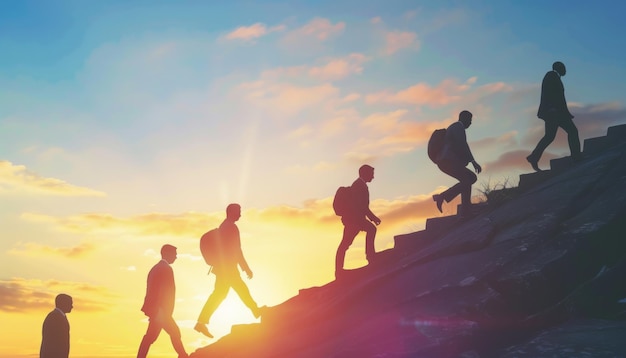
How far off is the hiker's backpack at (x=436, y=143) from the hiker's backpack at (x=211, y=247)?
4856 mm

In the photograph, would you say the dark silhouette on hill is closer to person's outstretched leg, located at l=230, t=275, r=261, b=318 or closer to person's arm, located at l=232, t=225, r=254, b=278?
person's outstretched leg, located at l=230, t=275, r=261, b=318

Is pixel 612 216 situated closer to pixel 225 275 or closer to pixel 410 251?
pixel 410 251

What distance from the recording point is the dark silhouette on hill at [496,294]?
29.0 ft


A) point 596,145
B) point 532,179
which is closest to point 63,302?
point 532,179

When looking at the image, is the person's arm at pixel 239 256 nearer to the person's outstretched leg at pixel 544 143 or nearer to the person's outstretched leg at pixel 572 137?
the person's outstretched leg at pixel 544 143

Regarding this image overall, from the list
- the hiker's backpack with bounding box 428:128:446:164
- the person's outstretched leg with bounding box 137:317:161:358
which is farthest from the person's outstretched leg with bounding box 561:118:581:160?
the person's outstretched leg with bounding box 137:317:161:358

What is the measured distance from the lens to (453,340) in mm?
8969

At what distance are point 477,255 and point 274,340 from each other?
12.8 ft

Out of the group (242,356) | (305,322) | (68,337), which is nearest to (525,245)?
(305,322)

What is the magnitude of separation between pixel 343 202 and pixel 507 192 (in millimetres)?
4327

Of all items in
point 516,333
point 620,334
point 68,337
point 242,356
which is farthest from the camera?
point 242,356

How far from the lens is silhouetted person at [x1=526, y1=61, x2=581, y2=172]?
1430cm

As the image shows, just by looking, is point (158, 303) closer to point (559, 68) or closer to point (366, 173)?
point (366, 173)

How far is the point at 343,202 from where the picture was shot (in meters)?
13.0
